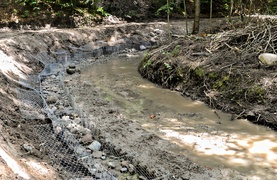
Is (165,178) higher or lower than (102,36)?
lower

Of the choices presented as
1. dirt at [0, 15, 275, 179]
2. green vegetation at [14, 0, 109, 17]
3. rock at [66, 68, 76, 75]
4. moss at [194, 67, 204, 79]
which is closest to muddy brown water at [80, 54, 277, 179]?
dirt at [0, 15, 275, 179]

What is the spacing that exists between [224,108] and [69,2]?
1171cm

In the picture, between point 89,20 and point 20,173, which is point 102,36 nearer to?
point 89,20

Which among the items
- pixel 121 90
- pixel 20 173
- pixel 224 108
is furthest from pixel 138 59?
pixel 20 173

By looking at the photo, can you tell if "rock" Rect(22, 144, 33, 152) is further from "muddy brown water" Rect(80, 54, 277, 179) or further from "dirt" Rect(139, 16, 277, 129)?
"dirt" Rect(139, 16, 277, 129)

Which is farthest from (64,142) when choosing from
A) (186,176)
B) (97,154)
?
(186,176)

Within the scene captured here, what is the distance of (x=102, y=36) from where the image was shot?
44.8 feet

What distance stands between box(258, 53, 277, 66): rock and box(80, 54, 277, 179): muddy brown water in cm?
161

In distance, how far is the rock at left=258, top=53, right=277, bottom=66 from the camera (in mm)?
6730

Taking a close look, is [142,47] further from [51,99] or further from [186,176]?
[186,176]

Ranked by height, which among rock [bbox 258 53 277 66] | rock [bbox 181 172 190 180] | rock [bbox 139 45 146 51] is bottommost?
rock [bbox 181 172 190 180]

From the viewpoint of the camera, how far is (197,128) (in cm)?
571

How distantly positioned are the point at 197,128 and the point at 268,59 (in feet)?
8.20

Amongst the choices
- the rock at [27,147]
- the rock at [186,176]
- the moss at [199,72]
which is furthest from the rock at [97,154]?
the moss at [199,72]
